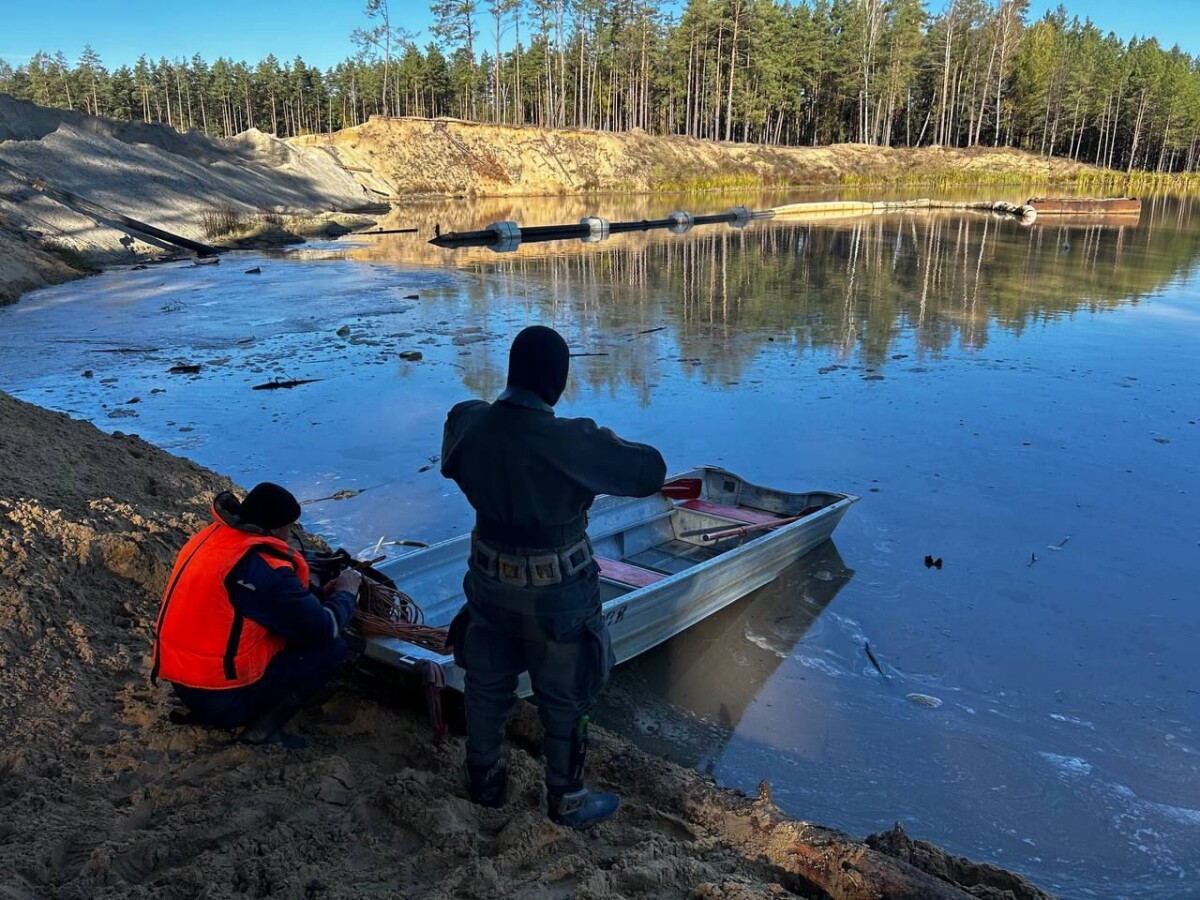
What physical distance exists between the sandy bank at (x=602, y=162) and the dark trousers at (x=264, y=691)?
171 feet

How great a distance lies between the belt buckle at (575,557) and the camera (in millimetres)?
3121

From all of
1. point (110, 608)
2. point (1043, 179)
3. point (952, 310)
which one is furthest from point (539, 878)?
point (1043, 179)

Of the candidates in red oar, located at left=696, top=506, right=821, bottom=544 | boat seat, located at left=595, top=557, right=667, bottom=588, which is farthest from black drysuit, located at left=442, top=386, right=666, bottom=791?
red oar, located at left=696, top=506, right=821, bottom=544

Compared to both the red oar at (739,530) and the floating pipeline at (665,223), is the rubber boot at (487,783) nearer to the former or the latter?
the red oar at (739,530)

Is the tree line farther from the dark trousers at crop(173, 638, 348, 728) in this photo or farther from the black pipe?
the dark trousers at crop(173, 638, 348, 728)

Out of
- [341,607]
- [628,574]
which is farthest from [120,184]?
[341,607]

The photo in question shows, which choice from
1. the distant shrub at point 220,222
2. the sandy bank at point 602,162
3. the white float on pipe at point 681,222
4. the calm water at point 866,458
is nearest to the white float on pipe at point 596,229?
the white float on pipe at point 681,222

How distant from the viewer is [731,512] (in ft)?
24.5

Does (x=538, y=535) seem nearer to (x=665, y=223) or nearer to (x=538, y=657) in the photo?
(x=538, y=657)

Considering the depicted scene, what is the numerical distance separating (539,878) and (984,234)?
110ft

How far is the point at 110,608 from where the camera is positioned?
473 cm

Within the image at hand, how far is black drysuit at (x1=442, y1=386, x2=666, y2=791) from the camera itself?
9.93 feet

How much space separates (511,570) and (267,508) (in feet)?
3.44

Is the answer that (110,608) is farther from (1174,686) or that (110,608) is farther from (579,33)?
(579,33)
